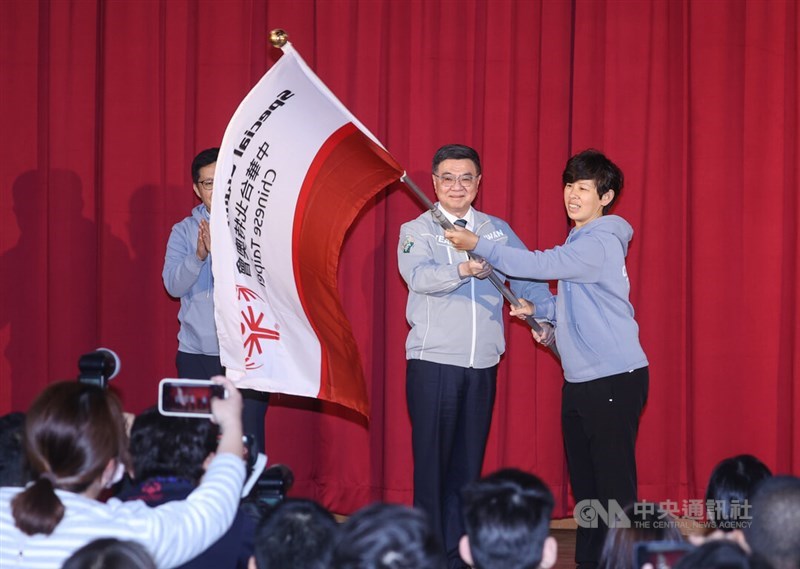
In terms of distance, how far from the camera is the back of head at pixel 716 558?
1376 millimetres

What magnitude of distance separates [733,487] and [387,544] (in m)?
0.98

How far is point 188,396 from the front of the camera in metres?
1.88

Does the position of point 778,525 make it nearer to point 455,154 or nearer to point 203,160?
point 455,154

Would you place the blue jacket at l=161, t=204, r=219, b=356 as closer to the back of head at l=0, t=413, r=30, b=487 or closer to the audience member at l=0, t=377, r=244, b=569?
the back of head at l=0, t=413, r=30, b=487

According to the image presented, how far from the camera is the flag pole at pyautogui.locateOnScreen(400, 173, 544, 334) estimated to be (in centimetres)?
319

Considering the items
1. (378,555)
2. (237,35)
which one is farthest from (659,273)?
(378,555)

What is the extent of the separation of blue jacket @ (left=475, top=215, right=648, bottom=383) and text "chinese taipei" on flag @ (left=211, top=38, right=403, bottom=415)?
0.58 m

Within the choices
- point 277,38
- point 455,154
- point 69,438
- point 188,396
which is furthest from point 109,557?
point 455,154

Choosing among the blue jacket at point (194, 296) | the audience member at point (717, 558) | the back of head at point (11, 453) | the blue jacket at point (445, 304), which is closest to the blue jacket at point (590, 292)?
the blue jacket at point (445, 304)

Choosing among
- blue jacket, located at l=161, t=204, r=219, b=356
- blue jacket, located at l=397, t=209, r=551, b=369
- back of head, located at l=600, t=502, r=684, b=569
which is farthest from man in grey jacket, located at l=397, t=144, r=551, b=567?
back of head, located at l=600, t=502, r=684, b=569

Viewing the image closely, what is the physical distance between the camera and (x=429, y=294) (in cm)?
347

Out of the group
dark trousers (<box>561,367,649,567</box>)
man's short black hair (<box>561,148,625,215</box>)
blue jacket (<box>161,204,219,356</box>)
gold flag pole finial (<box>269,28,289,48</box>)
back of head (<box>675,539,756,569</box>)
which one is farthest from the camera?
blue jacket (<box>161,204,219,356</box>)

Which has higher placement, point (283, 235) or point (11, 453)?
point (283, 235)

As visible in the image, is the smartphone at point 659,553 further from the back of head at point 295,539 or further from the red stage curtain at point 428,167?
the red stage curtain at point 428,167
